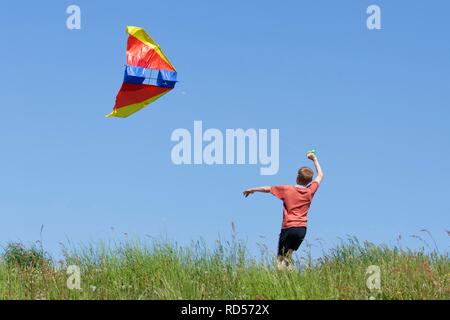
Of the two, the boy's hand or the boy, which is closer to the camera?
the boy

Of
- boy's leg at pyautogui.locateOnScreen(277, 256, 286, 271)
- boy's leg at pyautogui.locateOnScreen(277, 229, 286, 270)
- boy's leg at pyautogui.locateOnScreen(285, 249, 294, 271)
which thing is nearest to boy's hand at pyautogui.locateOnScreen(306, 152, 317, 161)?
boy's leg at pyautogui.locateOnScreen(277, 229, 286, 270)

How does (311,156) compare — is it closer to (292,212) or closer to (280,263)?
(292,212)

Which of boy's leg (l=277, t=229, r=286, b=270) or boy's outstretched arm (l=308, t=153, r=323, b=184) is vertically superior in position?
boy's outstretched arm (l=308, t=153, r=323, b=184)

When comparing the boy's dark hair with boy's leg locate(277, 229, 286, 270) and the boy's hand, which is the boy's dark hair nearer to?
the boy's hand

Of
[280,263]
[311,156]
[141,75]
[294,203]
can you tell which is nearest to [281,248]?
[280,263]

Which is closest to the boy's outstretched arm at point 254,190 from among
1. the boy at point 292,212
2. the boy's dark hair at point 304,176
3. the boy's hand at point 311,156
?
the boy at point 292,212

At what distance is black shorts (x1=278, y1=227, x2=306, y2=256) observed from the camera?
36.4ft

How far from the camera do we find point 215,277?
10.0 metres

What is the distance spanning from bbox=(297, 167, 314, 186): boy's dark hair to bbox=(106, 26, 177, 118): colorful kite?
2805mm

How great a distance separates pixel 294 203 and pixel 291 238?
593 mm

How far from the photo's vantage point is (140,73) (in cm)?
1204
